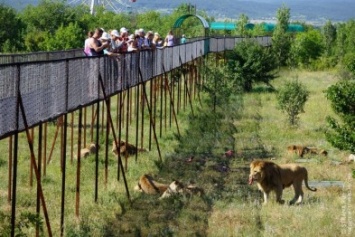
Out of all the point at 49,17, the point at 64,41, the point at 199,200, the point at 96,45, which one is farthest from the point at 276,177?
the point at 49,17

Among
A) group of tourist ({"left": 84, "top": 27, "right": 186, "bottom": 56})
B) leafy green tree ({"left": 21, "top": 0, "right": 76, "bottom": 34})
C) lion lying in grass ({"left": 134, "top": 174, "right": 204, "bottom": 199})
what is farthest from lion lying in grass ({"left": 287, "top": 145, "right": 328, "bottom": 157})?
leafy green tree ({"left": 21, "top": 0, "right": 76, "bottom": 34})

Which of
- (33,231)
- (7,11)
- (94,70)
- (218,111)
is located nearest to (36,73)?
(33,231)

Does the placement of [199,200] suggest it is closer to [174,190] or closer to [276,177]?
[174,190]

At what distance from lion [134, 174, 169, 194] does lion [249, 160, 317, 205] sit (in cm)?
176

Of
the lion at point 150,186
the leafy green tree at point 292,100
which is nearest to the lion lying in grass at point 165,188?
the lion at point 150,186

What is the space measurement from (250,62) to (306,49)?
37476 mm

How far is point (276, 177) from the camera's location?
1716 centimetres

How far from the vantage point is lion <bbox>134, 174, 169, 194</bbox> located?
17459 millimetres

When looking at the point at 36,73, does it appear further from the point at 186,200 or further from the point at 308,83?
the point at 308,83

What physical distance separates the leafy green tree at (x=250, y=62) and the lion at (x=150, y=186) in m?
29.8

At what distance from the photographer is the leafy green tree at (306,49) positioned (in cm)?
7975

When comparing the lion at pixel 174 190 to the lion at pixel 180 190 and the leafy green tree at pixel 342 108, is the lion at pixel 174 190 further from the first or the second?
the leafy green tree at pixel 342 108

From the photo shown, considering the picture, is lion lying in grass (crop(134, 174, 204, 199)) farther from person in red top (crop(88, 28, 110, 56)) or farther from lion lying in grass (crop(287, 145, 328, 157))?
lion lying in grass (crop(287, 145, 328, 157))

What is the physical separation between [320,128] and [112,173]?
12666 millimetres
